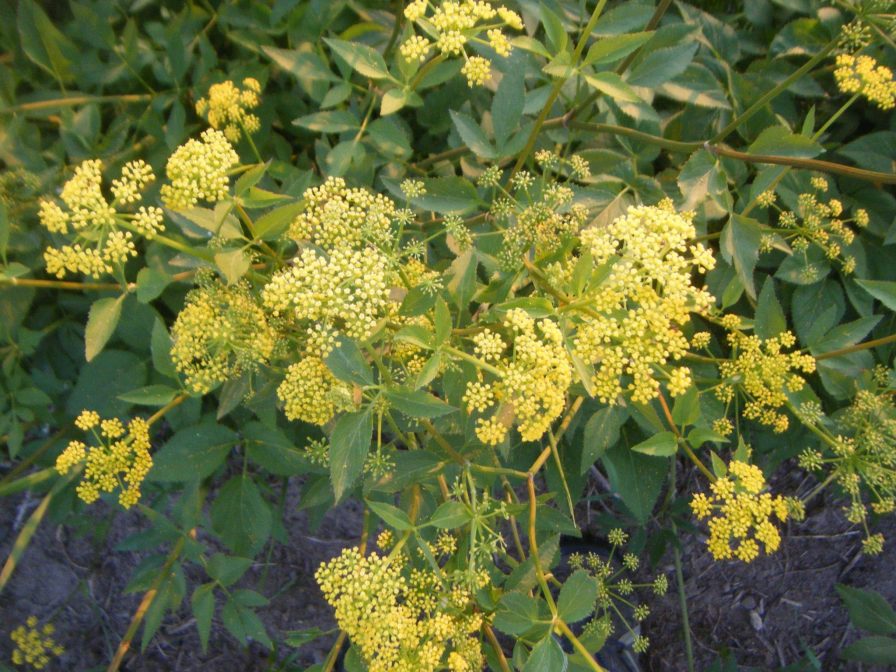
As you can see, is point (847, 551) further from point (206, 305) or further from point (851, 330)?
point (206, 305)

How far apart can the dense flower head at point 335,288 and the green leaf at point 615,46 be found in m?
0.88

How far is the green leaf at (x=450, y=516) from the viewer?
1.70 m

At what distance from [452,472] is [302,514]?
1917 millimetres

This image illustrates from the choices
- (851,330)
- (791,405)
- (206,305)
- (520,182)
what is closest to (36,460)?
(206,305)

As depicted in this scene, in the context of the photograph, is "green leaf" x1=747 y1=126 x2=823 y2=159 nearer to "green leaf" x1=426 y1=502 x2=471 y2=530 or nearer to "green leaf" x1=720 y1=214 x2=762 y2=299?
"green leaf" x1=720 y1=214 x2=762 y2=299

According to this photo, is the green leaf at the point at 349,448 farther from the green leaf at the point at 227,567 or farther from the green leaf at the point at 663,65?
the green leaf at the point at 663,65

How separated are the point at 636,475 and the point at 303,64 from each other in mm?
1951

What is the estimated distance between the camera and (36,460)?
2.87 m

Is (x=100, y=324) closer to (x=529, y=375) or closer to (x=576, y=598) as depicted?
(x=529, y=375)

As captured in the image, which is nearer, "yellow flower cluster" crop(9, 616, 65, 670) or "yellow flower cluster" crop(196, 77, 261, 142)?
"yellow flower cluster" crop(196, 77, 261, 142)

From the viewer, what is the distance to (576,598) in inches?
71.5

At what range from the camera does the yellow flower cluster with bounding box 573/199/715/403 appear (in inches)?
63.2

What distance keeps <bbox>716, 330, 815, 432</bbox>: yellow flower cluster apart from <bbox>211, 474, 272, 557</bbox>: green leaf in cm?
159

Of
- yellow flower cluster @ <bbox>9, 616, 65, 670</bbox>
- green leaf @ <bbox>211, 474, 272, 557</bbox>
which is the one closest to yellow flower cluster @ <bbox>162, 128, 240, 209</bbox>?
green leaf @ <bbox>211, 474, 272, 557</bbox>
